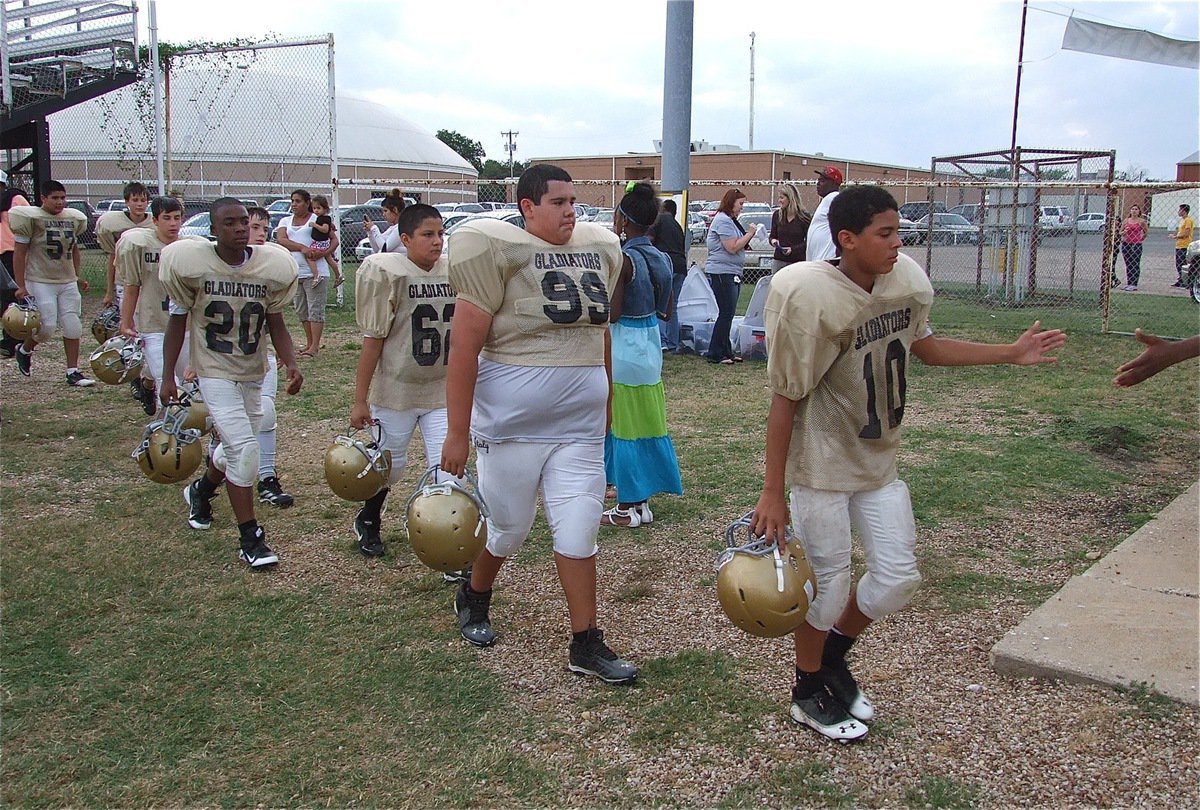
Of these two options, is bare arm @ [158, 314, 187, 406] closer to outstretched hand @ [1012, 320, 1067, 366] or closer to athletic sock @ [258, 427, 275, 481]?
athletic sock @ [258, 427, 275, 481]

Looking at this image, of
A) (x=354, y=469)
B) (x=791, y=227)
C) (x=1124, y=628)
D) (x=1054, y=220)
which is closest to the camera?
(x=1124, y=628)

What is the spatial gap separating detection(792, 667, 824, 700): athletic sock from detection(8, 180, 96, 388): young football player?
831 cm

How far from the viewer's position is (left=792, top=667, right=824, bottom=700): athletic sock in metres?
3.62

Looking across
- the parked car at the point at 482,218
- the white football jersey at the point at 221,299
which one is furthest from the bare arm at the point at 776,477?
the white football jersey at the point at 221,299

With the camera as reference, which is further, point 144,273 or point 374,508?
point 144,273

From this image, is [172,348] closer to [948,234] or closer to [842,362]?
[842,362]

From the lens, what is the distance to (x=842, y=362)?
3.38 metres

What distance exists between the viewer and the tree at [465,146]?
8529cm

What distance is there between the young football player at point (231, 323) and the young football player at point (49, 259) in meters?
4.93

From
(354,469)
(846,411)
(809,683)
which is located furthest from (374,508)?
(846,411)

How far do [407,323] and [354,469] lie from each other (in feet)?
2.60

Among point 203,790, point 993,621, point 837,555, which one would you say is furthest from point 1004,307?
point 203,790

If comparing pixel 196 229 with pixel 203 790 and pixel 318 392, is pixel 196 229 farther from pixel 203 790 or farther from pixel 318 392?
pixel 203 790

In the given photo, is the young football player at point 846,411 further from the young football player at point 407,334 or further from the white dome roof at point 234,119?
the white dome roof at point 234,119
